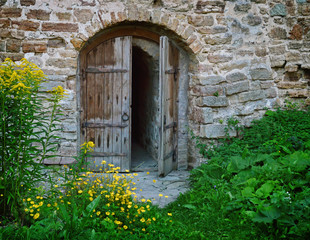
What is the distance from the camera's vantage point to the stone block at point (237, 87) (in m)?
6.42

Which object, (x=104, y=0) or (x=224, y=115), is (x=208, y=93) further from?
(x=104, y=0)

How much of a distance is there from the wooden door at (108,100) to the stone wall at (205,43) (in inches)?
13.3

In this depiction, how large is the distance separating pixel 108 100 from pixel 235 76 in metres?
2.16

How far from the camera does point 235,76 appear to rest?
21.2ft

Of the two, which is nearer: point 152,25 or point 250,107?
point 152,25

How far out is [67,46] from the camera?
Result: 5.93 metres

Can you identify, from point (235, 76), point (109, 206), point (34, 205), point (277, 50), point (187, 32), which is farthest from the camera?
point (277, 50)

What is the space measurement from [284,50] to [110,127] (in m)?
3.31

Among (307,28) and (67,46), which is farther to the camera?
(307,28)

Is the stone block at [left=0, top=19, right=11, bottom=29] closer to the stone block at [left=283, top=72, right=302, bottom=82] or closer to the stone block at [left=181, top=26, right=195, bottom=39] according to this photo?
the stone block at [left=181, top=26, right=195, bottom=39]

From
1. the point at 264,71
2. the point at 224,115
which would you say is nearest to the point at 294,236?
the point at 224,115

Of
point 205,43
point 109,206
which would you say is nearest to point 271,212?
point 109,206

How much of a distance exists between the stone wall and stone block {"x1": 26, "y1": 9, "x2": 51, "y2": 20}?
15 mm

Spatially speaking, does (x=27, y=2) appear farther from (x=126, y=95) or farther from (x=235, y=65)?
(x=235, y=65)
